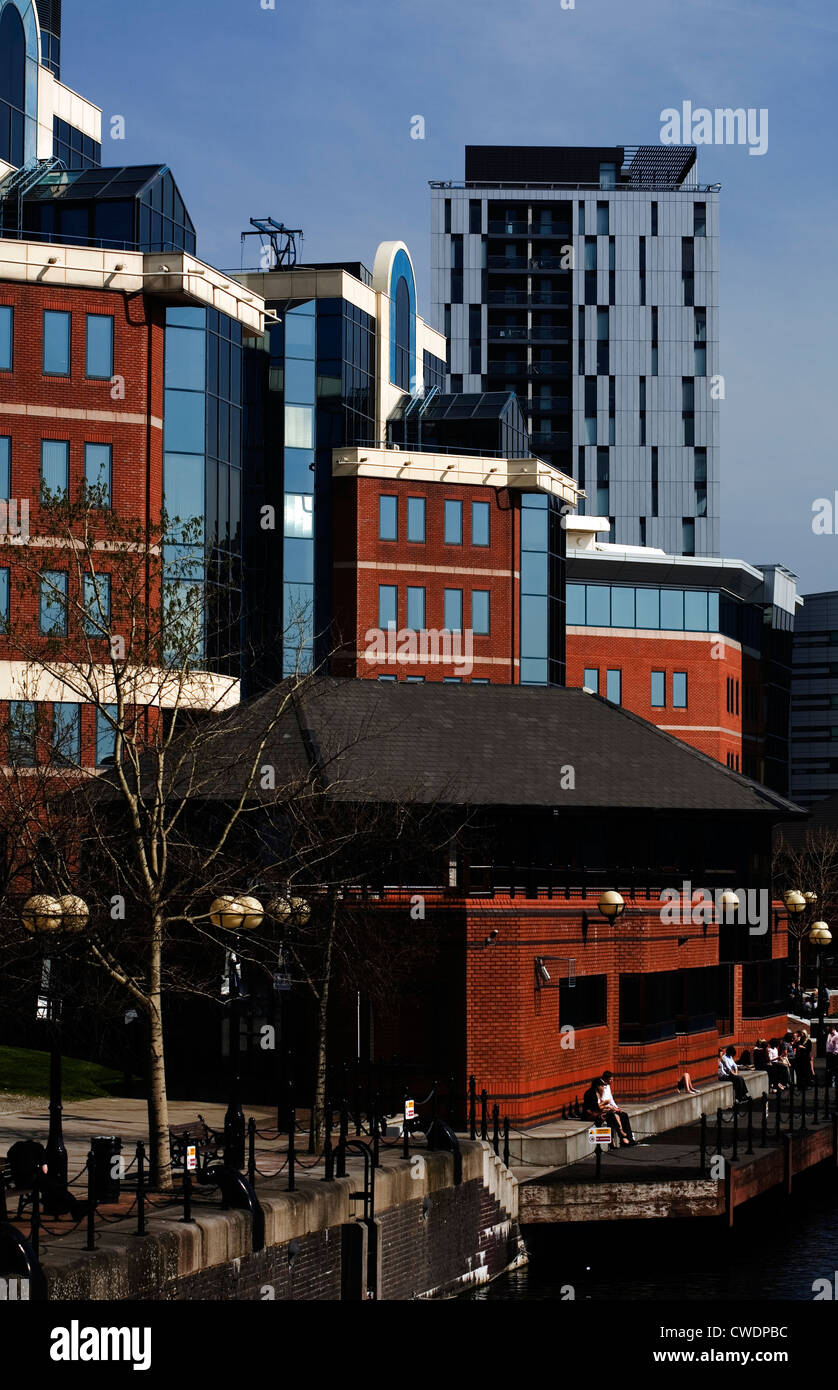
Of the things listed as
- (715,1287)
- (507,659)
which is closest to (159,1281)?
(715,1287)

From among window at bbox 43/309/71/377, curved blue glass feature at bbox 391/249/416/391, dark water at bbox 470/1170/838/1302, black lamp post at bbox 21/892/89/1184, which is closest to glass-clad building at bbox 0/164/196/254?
window at bbox 43/309/71/377

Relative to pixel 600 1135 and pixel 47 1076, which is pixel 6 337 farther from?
pixel 600 1135

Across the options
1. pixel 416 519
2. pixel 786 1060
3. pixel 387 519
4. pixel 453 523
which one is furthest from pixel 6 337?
pixel 786 1060

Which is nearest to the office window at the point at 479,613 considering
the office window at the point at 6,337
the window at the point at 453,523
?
the window at the point at 453,523

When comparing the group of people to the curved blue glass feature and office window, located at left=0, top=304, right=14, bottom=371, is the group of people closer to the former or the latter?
office window, located at left=0, top=304, right=14, bottom=371

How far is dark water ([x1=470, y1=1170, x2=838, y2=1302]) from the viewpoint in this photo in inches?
1068

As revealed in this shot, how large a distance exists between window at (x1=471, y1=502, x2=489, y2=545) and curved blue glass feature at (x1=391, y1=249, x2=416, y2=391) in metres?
10.0

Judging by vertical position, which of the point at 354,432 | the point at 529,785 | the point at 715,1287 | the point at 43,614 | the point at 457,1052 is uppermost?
the point at 354,432

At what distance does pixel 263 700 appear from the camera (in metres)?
38.0

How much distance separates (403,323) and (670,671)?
21852 mm

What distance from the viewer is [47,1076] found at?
36781 millimetres

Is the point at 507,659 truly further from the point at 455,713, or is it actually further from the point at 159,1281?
the point at 159,1281

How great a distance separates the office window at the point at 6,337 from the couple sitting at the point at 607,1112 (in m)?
27.7
